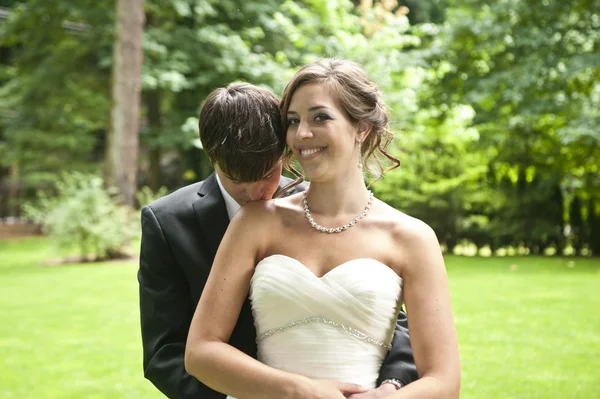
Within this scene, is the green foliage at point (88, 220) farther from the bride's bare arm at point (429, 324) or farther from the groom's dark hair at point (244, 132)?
the bride's bare arm at point (429, 324)

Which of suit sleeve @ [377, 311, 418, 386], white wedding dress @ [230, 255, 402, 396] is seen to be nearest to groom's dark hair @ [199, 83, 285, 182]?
white wedding dress @ [230, 255, 402, 396]

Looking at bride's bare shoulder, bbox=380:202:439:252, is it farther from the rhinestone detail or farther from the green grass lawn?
the green grass lawn

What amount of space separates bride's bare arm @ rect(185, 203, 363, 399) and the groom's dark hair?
161mm

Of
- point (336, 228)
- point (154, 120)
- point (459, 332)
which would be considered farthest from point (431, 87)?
point (336, 228)

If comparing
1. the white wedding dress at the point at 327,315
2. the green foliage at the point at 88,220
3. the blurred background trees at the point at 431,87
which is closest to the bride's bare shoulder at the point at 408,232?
the white wedding dress at the point at 327,315

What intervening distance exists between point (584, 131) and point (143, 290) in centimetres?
1249

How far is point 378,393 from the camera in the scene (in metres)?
2.50

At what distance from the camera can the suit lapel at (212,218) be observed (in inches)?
121

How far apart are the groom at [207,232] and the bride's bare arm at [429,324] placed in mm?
159

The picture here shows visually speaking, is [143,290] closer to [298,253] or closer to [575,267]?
[298,253]

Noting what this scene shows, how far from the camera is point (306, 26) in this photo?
21.3m

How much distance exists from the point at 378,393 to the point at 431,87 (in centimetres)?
1557

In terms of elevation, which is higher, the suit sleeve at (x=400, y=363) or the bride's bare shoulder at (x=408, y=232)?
the bride's bare shoulder at (x=408, y=232)

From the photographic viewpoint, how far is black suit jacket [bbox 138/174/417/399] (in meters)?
2.84
